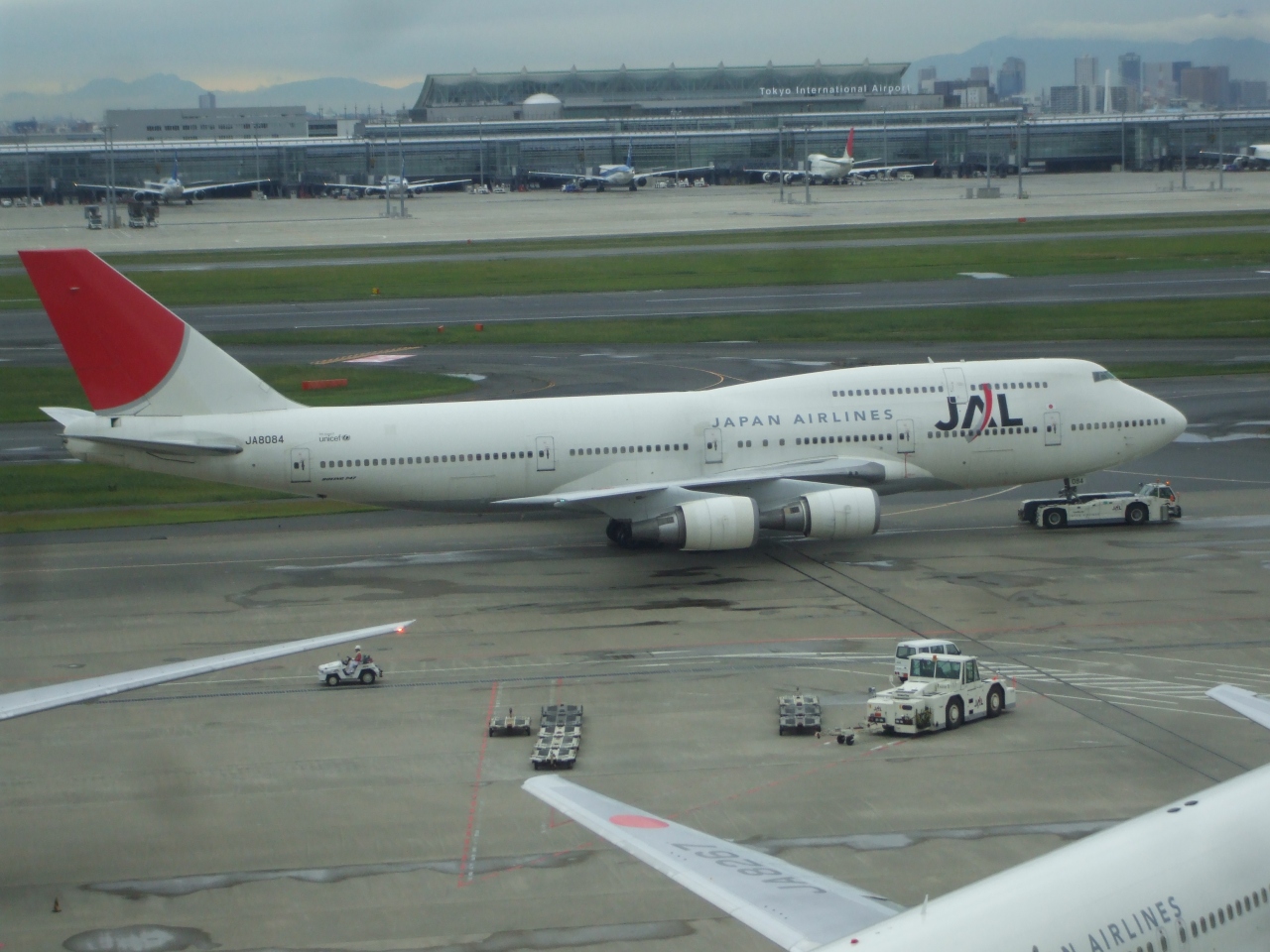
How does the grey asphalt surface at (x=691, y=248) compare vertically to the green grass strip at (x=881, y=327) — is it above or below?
above

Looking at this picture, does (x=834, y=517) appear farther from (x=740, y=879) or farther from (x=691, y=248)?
(x=691, y=248)

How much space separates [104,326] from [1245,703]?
32621 mm

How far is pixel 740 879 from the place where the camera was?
1509 centimetres

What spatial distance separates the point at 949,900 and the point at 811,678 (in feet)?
56.2

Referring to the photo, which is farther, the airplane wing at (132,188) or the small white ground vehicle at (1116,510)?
the airplane wing at (132,188)

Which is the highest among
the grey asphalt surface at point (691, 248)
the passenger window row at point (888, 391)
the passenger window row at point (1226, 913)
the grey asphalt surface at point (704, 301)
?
the grey asphalt surface at point (691, 248)

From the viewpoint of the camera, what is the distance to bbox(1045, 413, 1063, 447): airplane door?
4469 cm

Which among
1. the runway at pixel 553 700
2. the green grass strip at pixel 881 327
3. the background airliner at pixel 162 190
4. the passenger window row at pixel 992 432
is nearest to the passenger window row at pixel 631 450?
the runway at pixel 553 700

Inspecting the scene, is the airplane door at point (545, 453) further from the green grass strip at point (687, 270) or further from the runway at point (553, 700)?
the green grass strip at point (687, 270)

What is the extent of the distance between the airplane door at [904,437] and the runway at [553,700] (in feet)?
9.59

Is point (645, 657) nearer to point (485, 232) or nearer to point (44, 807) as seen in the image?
point (44, 807)

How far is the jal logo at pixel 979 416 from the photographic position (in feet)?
144

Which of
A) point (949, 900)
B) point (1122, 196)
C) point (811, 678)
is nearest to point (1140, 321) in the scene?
point (811, 678)

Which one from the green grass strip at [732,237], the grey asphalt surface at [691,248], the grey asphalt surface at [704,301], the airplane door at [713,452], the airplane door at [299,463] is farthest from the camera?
the green grass strip at [732,237]
